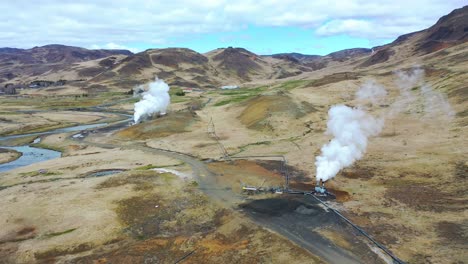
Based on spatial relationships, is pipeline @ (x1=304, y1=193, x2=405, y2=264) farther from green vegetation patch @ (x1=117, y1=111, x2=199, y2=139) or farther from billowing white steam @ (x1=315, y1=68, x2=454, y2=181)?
green vegetation patch @ (x1=117, y1=111, x2=199, y2=139)

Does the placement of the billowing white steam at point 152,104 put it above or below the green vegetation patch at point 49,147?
above

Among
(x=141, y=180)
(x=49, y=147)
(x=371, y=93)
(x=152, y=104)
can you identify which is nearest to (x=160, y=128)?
(x=152, y=104)

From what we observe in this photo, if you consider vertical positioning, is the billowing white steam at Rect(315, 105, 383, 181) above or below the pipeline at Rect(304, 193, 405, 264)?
above

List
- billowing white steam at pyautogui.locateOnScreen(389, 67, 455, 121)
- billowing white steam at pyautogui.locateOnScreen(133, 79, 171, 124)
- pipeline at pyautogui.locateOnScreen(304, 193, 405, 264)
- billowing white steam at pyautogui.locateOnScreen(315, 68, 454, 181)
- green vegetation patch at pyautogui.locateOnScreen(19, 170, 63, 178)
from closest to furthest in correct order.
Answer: pipeline at pyautogui.locateOnScreen(304, 193, 405, 264) → billowing white steam at pyautogui.locateOnScreen(315, 68, 454, 181) → green vegetation patch at pyautogui.locateOnScreen(19, 170, 63, 178) → billowing white steam at pyautogui.locateOnScreen(389, 67, 455, 121) → billowing white steam at pyautogui.locateOnScreen(133, 79, 171, 124)

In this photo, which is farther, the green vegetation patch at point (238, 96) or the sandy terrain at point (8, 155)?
the green vegetation patch at point (238, 96)

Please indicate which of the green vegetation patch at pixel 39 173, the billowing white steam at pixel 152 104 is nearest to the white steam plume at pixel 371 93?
the billowing white steam at pixel 152 104

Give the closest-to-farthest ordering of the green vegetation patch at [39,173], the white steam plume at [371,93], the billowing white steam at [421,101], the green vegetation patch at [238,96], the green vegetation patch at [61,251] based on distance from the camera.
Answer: the green vegetation patch at [61,251] < the green vegetation patch at [39,173] < the billowing white steam at [421,101] < the white steam plume at [371,93] < the green vegetation patch at [238,96]

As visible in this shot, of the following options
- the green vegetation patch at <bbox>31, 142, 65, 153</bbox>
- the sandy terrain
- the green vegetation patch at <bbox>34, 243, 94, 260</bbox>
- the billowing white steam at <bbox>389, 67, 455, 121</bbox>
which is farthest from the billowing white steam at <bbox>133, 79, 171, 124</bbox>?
the green vegetation patch at <bbox>34, 243, 94, 260</bbox>

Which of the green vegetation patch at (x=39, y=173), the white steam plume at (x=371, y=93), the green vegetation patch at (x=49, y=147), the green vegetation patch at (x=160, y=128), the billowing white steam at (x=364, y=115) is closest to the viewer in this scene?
the billowing white steam at (x=364, y=115)

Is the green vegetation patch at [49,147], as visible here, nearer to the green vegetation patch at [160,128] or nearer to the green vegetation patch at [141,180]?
the green vegetation patch at [160,128]

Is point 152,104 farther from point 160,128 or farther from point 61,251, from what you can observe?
point 61,251

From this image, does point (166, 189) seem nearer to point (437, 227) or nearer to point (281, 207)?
point (281, 207)
